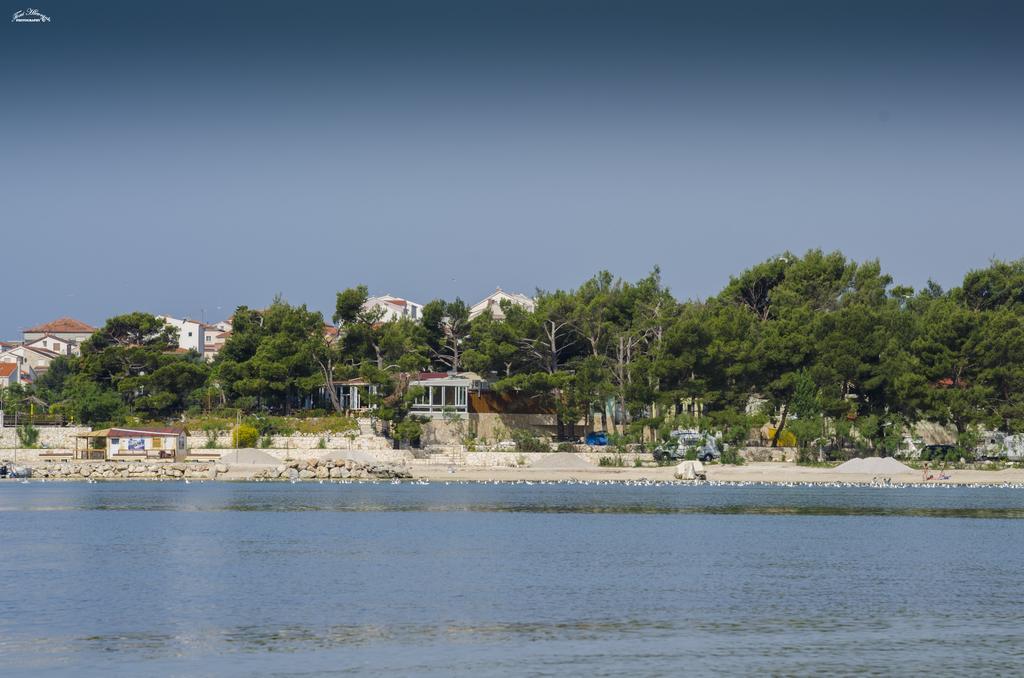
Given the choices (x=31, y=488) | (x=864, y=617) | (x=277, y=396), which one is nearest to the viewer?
(x=864, y=617)

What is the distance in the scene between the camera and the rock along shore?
222 feet

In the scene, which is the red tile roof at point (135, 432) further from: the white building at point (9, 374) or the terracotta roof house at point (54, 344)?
the terracotta roof house at point (54, 344)

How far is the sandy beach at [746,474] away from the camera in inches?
2527

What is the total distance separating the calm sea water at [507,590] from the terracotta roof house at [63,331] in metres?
83.8

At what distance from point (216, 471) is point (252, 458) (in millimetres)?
1955

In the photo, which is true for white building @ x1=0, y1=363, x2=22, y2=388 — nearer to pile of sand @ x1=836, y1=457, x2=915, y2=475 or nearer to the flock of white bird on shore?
the flock of white bird on shore

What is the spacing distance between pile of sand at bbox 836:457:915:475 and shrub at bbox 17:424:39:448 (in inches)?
1658

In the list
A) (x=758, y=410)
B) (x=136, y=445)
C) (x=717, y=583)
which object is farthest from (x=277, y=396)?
(x=717, y=583)

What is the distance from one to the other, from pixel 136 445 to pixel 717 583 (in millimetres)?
48074

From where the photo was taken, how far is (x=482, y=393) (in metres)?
74.9

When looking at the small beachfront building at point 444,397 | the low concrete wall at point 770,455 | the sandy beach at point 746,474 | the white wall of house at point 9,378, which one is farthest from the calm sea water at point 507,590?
the white wall of house at point 9,378

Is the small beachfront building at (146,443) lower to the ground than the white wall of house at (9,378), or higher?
lower

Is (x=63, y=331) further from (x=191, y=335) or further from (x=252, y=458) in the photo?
(x=252, y=458)

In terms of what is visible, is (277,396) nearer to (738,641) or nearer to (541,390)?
(541,390)
